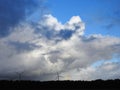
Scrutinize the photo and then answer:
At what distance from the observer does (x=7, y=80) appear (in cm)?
3722
